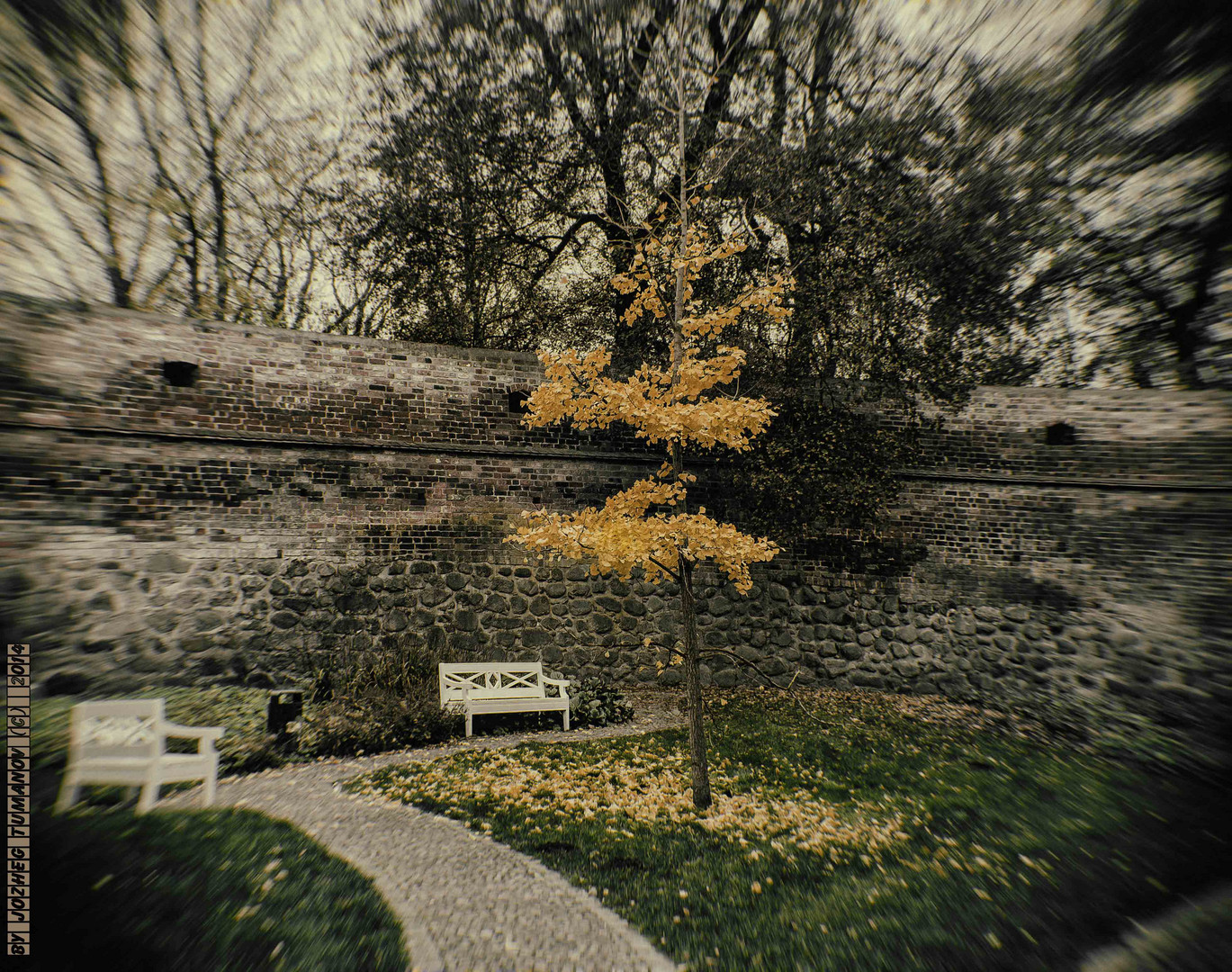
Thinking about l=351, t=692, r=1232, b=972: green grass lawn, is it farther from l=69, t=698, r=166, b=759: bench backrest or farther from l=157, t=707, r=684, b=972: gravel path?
l=69, t=698, r=166, b=759: bench backrest

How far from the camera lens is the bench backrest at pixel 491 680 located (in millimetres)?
5980

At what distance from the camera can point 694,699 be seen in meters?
4.57

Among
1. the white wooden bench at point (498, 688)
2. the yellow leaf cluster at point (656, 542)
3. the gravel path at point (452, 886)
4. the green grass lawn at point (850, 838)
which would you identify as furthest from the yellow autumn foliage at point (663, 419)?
the white wooden bench at point (498, 688)

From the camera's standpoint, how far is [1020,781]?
522 cm

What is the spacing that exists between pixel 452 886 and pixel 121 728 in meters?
2.33

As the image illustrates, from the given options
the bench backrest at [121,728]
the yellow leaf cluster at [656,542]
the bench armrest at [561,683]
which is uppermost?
the yellow leaf cluster at [656,542]

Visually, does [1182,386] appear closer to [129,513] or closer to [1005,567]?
[1005,567]

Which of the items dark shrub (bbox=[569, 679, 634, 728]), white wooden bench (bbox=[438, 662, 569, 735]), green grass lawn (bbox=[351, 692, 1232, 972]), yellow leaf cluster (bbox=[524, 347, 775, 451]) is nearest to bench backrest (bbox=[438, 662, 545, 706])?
white wooden bench (bbox=[438, 662, 569, 735])

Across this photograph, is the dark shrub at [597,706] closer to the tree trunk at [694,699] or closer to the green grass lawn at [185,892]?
the tree trunk at [694,699]

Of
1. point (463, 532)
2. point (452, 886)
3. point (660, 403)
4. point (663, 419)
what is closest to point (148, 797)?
point (452, 886)

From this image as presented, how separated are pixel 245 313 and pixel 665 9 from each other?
8934 mm

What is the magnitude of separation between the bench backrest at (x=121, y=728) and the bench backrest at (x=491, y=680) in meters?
2.73

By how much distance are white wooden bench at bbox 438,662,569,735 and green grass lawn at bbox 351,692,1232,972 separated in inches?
23.6

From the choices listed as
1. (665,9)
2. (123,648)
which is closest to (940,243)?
(665,9)
